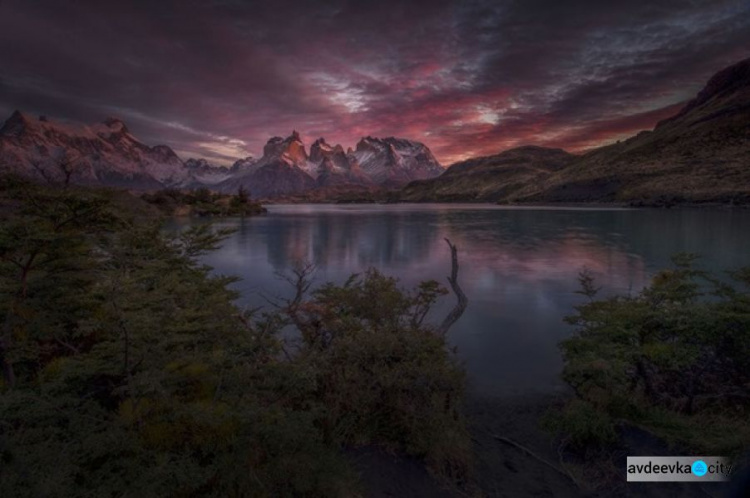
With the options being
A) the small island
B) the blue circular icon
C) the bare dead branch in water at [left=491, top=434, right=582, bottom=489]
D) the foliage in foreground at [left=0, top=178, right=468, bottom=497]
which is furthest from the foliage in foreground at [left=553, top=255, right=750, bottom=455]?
the small island

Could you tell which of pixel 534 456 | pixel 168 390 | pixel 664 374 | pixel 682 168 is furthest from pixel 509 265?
pixel 682 168

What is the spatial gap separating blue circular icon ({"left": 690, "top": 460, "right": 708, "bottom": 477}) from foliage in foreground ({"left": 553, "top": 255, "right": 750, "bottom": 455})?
47 centimetres

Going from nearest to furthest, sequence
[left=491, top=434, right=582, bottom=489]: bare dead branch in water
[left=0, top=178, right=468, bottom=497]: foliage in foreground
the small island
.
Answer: [left=0, top=178, right=468, bottom=497]: foliage in foreground, [left=491, top=434, right=582, bottom=489]: bare dead branch in water, the small island

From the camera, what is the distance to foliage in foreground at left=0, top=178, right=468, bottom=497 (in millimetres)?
6391

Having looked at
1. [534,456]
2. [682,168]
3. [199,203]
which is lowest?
[534,456]

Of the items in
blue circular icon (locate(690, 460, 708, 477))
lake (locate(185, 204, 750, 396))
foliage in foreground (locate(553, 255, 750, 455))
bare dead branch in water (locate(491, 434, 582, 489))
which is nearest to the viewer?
blue circular icon (locate(690, 460, 708, 477))

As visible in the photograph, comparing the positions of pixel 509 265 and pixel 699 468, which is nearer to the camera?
pixel 699 468

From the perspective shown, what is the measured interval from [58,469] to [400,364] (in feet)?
24.3

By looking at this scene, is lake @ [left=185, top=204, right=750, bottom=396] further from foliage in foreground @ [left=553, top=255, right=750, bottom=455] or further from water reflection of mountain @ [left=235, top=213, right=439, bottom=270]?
foliage in foreground @ [left=553, top=255, right=750, bottom=455]

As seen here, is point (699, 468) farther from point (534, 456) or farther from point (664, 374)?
point (664, 374)

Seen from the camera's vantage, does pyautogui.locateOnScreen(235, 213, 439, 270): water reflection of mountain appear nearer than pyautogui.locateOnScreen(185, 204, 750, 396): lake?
No

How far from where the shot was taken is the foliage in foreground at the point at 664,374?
10031 mm

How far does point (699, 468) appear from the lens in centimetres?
846

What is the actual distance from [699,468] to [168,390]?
11.6 m
